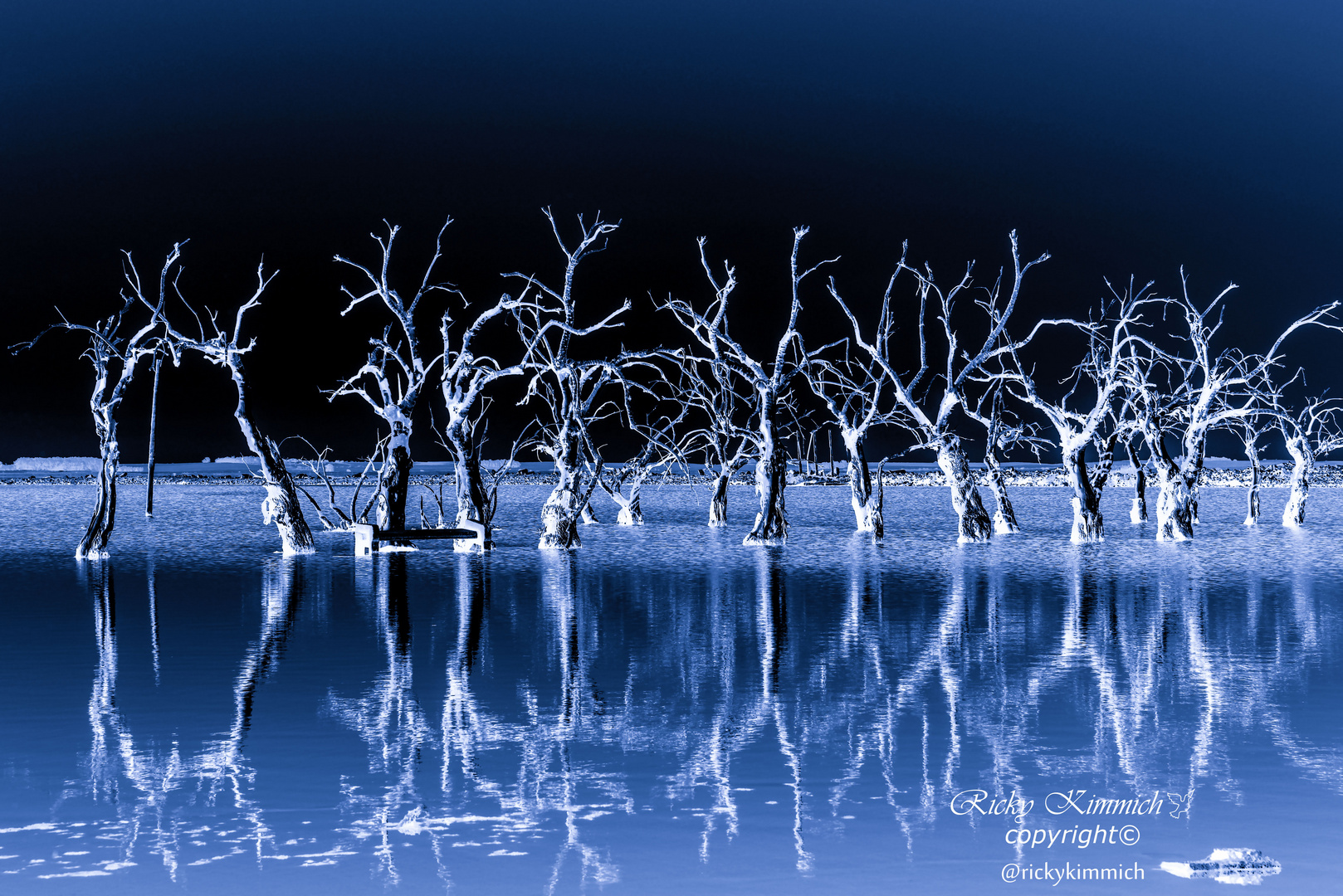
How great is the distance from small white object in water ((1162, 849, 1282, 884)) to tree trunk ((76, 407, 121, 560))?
26.0 meters

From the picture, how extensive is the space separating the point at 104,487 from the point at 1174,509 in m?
27.9

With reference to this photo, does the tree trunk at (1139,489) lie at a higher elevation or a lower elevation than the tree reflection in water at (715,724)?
higher

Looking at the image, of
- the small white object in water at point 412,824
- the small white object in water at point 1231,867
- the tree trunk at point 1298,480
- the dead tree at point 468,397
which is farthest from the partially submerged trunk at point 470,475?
the tree trunk at point 1298,480

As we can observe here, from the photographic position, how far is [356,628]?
17.2m

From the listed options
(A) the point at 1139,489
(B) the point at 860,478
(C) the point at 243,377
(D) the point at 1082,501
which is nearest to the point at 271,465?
(C) the point at 243,377

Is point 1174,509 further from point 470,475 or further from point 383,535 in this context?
point 383,535

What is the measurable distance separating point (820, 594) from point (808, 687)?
367 inches

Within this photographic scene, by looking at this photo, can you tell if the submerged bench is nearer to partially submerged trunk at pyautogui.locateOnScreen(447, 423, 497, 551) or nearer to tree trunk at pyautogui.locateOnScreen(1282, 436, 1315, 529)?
partially submerged trunk at pyautogui.locateOnScreen(447, 423, 497, 551)

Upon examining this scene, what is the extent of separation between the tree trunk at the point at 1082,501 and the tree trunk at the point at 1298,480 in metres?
13.3

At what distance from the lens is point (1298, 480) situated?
46.6 meters

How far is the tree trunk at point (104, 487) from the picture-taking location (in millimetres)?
29109

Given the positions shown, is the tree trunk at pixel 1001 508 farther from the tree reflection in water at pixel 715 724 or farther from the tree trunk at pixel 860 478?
the tree reflection in water at pixel 715 724

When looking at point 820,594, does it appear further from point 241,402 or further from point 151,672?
point 241,402

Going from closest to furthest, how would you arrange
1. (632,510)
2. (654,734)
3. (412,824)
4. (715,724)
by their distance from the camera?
(412,824) < (654,734) < (715,724) < (632,510)
